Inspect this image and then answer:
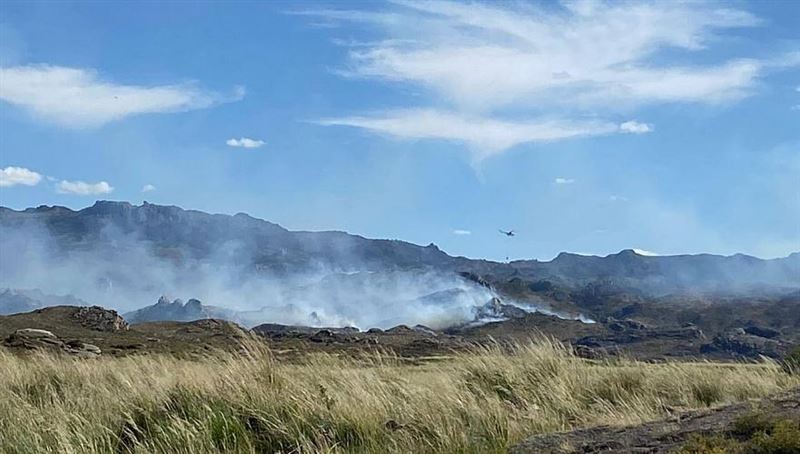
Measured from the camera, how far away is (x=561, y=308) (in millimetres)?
154500

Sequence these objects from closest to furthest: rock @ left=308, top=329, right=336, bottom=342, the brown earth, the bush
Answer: the brown earth, the bush, rock @ left=308, top=329, right=336, bottom=342

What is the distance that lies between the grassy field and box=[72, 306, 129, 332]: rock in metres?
39.0

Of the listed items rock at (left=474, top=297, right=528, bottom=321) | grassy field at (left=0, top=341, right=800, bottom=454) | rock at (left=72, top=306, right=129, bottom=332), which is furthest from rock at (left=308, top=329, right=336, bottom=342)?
rock at (left=474, top=297, right=528, bottom=321)

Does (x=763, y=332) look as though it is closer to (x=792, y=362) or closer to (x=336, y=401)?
(x=792, y=362)

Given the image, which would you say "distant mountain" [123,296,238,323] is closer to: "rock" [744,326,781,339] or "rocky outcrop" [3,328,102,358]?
"rock" [744,326,781,339]

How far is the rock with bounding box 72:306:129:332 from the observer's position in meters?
51.0

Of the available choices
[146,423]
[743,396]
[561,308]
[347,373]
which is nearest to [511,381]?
[347,373]

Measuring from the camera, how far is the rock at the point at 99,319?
51000mm

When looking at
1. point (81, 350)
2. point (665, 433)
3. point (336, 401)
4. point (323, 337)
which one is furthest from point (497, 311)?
point (665, 433)

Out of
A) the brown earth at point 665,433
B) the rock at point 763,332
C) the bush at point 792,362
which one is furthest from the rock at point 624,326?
the brown earth at point 665,433

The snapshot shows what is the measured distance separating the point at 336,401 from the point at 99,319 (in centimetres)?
4541

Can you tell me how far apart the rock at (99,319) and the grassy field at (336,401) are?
38978 millimetres

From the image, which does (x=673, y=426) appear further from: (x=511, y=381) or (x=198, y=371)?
(x=198, y=371)

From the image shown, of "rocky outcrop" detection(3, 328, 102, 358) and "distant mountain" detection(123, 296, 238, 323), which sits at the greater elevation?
"rocky outcrop" detection(3, 328, 102, 358)
